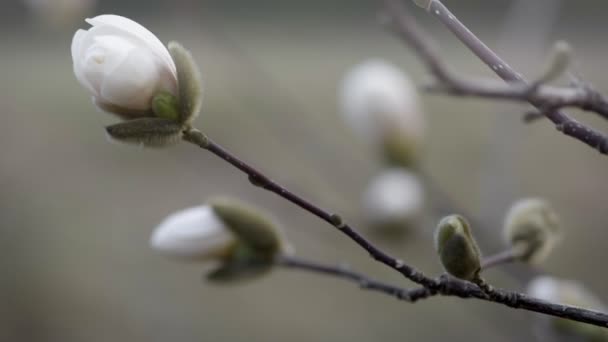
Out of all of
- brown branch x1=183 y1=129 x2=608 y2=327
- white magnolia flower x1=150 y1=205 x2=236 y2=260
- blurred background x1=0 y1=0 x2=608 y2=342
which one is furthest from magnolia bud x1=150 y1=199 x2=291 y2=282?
blurred background x1=0 y1=0 x2=608 y2=342

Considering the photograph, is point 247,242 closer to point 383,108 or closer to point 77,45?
point 77,45

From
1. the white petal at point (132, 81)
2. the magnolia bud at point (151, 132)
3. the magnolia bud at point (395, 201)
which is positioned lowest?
the magnolia bud at point (151, 132)

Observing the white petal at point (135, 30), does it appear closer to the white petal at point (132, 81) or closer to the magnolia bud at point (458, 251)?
the white petal at point (132, 81)

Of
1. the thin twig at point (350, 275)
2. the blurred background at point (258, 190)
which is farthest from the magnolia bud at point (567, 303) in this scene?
the blurred background at point (258, 190)

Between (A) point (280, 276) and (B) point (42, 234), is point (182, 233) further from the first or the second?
(B) point (42, 234)

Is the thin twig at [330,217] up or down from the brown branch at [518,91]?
down

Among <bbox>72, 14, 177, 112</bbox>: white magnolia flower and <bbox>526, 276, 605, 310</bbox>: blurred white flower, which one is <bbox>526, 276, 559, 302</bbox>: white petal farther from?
<bbox>72, 14, 177, 112</bbox>: white magnolia flower

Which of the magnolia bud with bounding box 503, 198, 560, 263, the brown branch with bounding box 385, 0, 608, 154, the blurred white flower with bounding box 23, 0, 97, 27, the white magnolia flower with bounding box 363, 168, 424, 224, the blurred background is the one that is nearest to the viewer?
the brown branch with bounding box 385, 0, 608, 154
